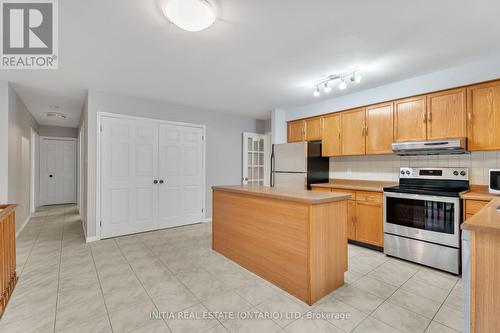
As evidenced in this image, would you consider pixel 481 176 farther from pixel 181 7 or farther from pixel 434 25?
pixel 181 7

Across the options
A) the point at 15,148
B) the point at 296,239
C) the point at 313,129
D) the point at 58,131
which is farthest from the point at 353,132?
the point at 58,131

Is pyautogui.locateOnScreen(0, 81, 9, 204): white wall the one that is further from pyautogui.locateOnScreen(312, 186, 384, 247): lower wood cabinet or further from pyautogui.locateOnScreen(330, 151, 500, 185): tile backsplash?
pyautogui.locateOnScreen(330, 151, 500, 185): tile backsplash

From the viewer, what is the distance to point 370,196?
10.7ft

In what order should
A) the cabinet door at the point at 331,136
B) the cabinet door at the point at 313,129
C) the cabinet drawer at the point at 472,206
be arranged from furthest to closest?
the cabinet door at the point at 313,129 → the cabinet door at the point at 331,136 → the cabinet drawer at the point at 472,206

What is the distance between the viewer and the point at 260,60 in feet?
8.81

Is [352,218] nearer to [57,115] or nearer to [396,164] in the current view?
[396,164]

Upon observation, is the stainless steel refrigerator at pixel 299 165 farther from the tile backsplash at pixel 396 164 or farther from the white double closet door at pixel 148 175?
the white double closet door at pixel 148 175

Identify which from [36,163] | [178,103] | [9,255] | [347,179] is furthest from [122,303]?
[36,163]

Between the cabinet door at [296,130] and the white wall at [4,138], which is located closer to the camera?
the white wall at [4,138]

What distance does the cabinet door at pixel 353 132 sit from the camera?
371cm

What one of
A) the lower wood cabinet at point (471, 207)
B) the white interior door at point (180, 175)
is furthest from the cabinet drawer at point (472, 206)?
the white interior door at point (180, 175)

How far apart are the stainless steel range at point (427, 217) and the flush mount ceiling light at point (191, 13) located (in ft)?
9.38

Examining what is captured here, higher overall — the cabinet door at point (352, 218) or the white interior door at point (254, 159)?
the white interior door at point (254, 159)

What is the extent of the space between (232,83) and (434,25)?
2299mm
